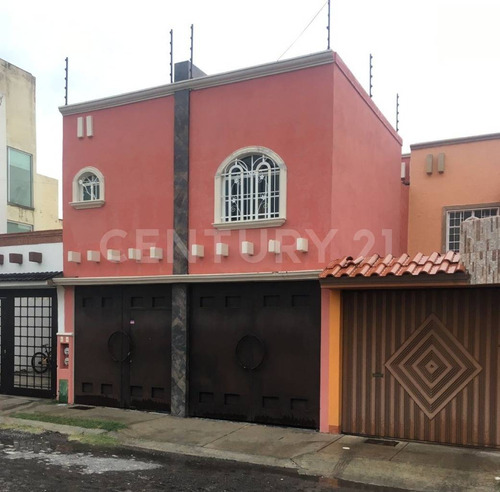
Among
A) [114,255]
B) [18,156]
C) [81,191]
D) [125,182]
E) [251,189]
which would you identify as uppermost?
[18,156]

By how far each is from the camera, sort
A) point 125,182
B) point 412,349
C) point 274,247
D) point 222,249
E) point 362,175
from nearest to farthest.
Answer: point 412,349, point 274,247, point 222,249, point 362,175, point 125,182

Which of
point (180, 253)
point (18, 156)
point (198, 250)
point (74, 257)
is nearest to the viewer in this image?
point (198, 250)

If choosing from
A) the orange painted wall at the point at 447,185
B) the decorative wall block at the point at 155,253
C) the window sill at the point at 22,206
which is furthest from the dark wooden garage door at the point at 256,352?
the window sill at the point at 22,206

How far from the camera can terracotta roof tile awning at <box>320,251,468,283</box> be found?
7.21 meters

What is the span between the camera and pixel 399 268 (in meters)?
7.68

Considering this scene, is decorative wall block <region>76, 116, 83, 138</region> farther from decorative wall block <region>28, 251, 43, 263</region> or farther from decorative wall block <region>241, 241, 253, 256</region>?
decorative wall block <region>241, 241, 253, 256</region>

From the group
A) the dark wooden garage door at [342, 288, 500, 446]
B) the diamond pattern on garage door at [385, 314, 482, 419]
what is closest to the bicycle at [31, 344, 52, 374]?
the dark wooden garage door at [342, 288, 500, 446]

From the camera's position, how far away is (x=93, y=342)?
10.8 meters

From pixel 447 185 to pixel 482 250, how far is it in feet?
20.4

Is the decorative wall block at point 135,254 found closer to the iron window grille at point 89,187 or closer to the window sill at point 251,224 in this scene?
the iron window grille at point 89,187

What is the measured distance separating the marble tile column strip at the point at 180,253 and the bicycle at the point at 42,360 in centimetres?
331

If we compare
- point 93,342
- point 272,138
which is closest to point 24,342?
point 93,342

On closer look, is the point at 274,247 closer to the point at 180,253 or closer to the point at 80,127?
the point at 180,253

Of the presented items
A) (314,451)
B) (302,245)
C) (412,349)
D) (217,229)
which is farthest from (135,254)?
(412,349)
